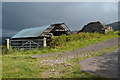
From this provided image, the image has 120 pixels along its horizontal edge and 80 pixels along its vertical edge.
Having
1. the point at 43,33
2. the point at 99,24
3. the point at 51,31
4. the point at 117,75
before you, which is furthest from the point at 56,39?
the point at 99,24

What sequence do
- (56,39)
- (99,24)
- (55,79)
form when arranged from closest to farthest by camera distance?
1. (55,79)
2. (56,39)
3. (99,24)

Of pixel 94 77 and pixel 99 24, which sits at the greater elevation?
pixel 99 24

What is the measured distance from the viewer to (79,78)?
6535 mm

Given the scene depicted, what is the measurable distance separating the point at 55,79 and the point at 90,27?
110ft

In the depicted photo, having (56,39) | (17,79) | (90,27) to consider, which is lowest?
(17,79)

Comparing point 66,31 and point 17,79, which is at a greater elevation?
point 66,31

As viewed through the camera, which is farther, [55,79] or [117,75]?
[117,75]

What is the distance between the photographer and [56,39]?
786 inches

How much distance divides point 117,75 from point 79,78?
168 centimetres

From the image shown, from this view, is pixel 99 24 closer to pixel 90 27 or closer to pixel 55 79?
pixel 90 27

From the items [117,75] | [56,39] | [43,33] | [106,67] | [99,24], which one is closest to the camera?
[117,75]

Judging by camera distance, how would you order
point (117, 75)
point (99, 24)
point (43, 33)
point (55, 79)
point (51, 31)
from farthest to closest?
point (99, 24)
point (51, 31)
point (43, 33)
point (117, 75)
point (55, 79)

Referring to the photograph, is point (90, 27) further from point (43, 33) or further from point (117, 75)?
point (117, 75)

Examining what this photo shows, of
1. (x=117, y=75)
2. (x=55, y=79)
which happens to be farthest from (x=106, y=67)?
(x=55, y=79)
